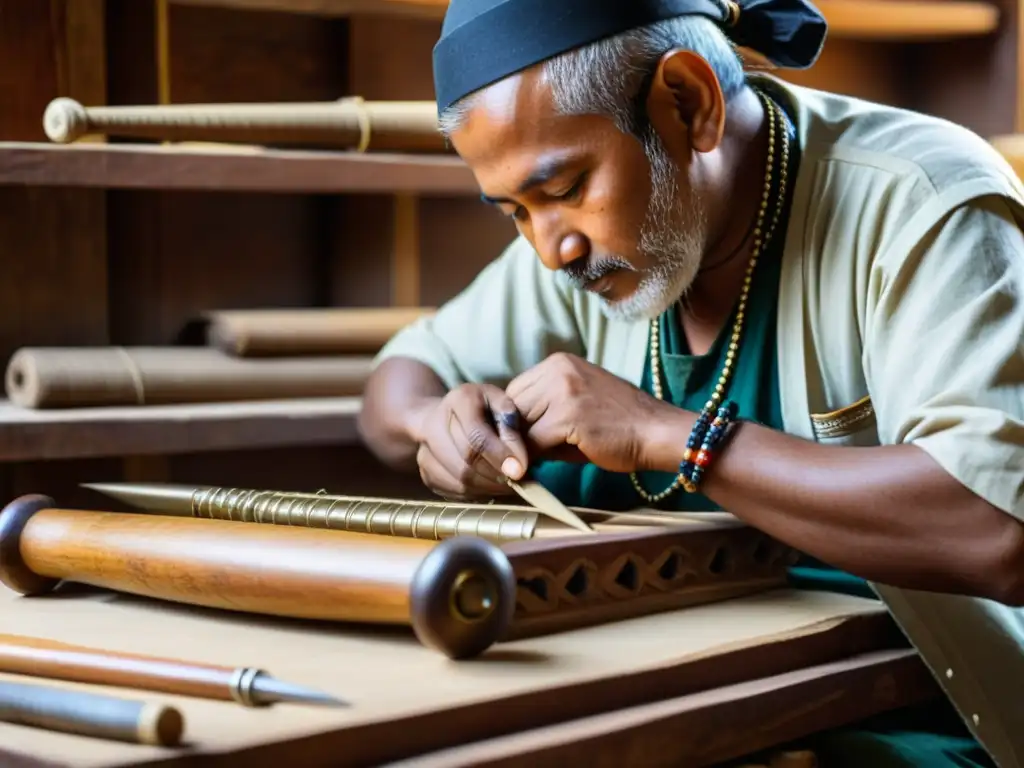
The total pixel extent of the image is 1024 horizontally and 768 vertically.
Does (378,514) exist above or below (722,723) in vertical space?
above

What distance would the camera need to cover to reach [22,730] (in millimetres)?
1152

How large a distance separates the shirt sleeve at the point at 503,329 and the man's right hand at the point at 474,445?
1.14ft

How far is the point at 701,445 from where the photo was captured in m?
1.65

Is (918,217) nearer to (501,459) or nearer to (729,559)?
(729,559)

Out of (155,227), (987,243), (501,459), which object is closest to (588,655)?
(501,459)

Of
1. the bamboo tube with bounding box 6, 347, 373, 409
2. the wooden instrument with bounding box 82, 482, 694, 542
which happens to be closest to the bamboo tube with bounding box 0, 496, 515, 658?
the wooden instrument with bounding box 82, 482, 694, 542

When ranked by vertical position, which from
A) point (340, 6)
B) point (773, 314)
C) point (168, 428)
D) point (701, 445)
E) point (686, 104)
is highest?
point (340, 6)

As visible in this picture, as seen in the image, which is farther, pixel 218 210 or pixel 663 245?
pixel 218 210

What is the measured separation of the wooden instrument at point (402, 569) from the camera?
1312mm

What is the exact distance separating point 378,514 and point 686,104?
0.67 meters

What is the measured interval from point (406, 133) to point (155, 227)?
0.60 meters

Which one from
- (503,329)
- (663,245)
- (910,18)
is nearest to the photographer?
(663,245)

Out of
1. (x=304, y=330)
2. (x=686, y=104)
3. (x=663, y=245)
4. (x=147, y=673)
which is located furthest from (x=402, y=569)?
(x=304, y=330)

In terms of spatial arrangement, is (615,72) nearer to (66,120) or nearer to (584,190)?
(584,190)
